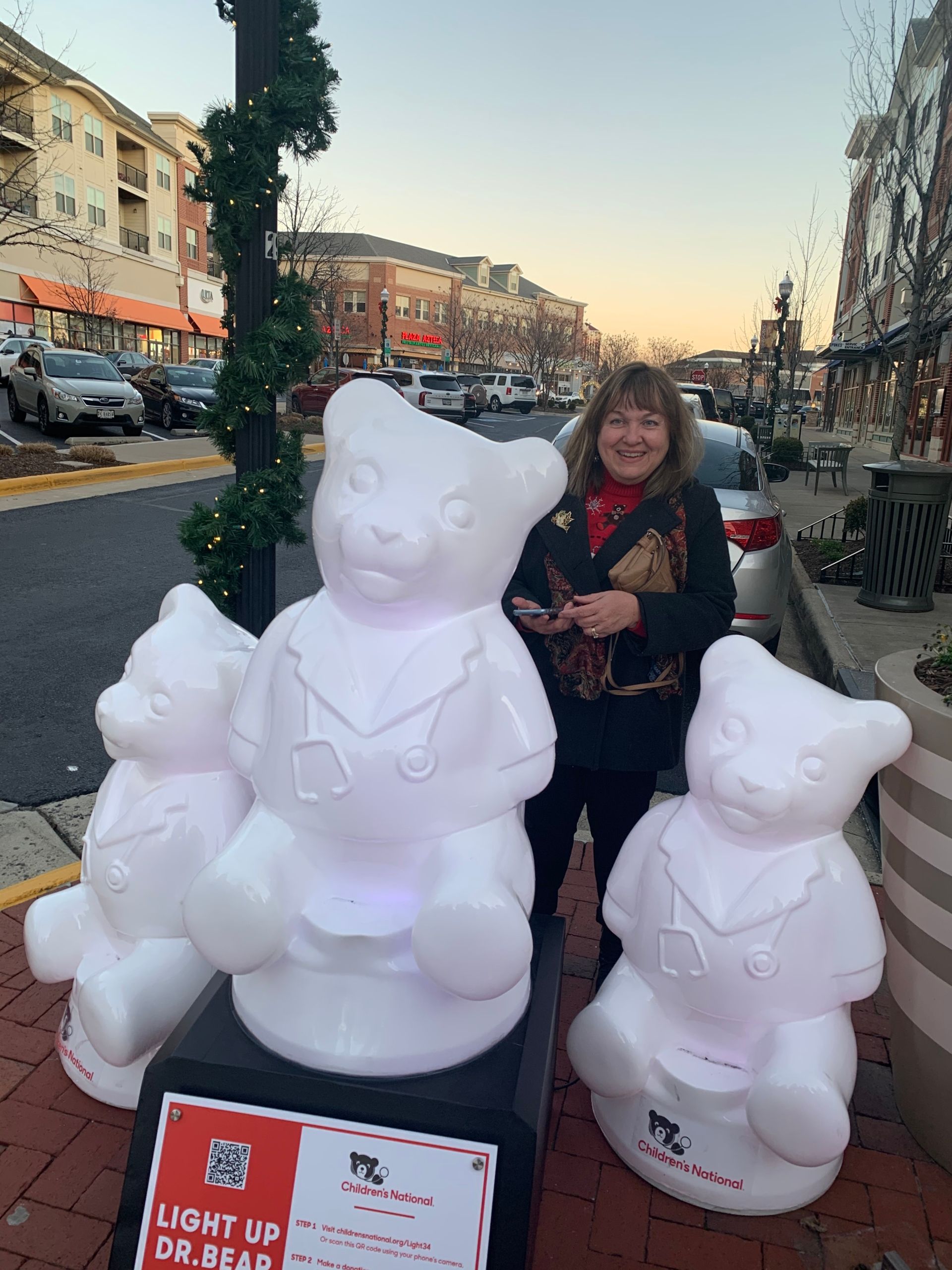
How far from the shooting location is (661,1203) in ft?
7.00

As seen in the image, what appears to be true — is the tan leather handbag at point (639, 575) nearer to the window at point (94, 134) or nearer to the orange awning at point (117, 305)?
the orange awning at point (117, 305)

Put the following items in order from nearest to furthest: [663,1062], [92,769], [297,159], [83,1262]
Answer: [83,1262] → [663,1062] → [297,159] → [92,769]

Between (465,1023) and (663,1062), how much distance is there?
1.93 ft

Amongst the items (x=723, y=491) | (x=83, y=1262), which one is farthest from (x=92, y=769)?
(x=723, y=491)

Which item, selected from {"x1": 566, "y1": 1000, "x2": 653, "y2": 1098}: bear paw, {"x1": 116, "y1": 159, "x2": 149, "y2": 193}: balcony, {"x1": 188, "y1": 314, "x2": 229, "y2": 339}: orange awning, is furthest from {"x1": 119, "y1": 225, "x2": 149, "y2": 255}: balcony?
{"x1": 566, "y1": 1000, "x2": 653, "y2": 1098}: bear paw

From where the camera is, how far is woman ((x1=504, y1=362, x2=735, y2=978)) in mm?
2350

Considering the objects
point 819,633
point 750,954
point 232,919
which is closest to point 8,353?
point 819,633

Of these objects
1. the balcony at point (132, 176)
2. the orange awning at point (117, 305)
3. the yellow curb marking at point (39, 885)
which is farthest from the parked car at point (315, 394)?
the yellow curb marking at point (39, 885)

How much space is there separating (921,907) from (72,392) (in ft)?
56.0

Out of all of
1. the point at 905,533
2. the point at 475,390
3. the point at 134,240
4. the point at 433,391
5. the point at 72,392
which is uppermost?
the point at 134,240

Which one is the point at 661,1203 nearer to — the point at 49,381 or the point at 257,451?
the point at 257,451

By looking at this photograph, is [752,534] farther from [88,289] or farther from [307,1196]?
[88,289]

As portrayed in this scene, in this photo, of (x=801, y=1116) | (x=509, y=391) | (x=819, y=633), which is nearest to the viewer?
(x=801, y=1116)

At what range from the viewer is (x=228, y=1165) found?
5.50 ft
